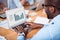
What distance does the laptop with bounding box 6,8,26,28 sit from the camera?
2.14m

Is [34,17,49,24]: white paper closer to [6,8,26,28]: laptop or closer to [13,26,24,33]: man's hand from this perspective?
[6,8,26,28]: laptop

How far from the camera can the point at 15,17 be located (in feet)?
7.28

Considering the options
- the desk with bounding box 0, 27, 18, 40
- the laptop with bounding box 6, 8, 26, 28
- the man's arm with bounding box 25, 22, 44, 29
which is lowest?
the desk with bounding box 0, 27, 18, 40

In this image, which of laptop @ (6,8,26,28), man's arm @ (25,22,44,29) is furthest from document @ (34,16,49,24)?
laptop @ (6,8,26,28)

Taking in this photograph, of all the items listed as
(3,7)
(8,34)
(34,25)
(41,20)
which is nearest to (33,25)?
(34,25)

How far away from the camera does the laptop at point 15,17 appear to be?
2.14 metres

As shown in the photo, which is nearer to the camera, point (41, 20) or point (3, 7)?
point (41, 20)

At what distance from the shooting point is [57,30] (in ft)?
4.12

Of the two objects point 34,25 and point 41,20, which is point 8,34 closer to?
point 34,25

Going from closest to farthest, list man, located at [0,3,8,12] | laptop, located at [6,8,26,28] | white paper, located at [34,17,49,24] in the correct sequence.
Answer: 1. laptop, located at [6,8,26,28]
2. white paper, located at [34,17,49,24]
3. man, located at [0,3,8,12]

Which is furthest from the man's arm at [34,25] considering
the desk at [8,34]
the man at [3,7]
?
the man at [3,7]

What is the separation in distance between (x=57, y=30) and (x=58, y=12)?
0.93 feet

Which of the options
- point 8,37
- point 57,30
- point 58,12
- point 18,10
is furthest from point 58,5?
point 18,10

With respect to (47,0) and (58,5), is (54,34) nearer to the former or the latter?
(58,5)
